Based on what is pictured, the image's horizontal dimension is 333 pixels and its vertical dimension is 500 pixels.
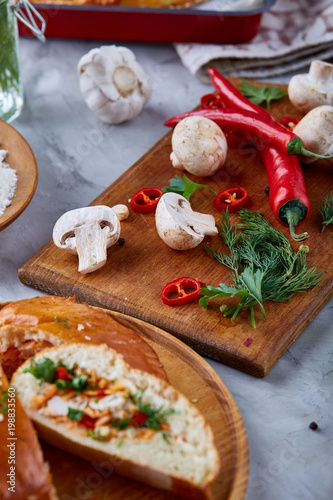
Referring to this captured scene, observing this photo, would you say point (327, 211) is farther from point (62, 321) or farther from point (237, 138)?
point (62, 321)

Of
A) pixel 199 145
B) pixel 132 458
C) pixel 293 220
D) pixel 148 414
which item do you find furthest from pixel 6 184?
pixel 132 458

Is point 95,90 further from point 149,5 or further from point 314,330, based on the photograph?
point 314,330

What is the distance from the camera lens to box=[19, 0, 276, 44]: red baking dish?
4160mm

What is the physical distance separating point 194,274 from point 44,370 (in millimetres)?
976

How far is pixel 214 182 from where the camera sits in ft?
10.9

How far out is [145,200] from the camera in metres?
3.16

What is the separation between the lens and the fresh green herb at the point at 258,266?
2561 mm

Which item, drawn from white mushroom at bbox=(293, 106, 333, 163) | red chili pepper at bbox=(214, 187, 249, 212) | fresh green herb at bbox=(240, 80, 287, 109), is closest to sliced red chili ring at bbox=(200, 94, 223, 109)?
fresh green herb at bbox=(240, 80, 287, 109)

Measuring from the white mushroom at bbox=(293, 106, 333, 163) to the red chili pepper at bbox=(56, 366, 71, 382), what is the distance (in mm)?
1904

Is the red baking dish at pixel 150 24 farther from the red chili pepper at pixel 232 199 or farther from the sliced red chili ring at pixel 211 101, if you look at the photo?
the red chili pepper at pixel 232 199

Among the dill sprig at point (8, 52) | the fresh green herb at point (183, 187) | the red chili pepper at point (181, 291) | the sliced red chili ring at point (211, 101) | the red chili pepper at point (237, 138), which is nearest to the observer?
the red chili pepper at point (181, 291)

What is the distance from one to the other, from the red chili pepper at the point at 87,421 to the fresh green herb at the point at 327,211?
5.23 ft

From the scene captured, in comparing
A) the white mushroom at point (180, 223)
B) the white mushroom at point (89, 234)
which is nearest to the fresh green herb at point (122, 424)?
the white mushroom at point (89, 234)

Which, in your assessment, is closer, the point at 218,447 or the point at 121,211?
the point at 218,447
